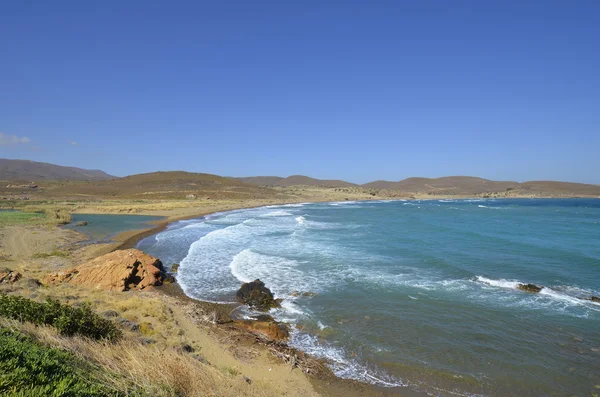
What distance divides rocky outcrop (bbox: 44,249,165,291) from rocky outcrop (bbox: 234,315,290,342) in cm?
656

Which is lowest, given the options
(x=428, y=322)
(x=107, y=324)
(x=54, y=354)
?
(x=428, y=322)

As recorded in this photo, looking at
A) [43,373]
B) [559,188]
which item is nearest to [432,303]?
[43,373]

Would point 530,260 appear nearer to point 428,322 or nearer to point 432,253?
point 432,253

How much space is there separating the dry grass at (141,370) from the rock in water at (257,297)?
723 cm

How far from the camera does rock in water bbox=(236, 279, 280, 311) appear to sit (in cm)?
1409

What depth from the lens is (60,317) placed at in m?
7.55

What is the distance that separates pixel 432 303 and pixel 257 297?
777 centimetres

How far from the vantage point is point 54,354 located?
17.3 ft

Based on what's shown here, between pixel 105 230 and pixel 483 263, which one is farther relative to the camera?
pixel 105 230

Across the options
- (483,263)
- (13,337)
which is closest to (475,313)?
(483,263)

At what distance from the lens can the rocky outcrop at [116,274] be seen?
49.3 feet

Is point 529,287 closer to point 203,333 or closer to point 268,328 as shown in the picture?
point 268,328

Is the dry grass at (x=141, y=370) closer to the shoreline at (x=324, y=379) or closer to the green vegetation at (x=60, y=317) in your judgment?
the green vegetation at (x=60, y=317)

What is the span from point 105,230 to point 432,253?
103ft
